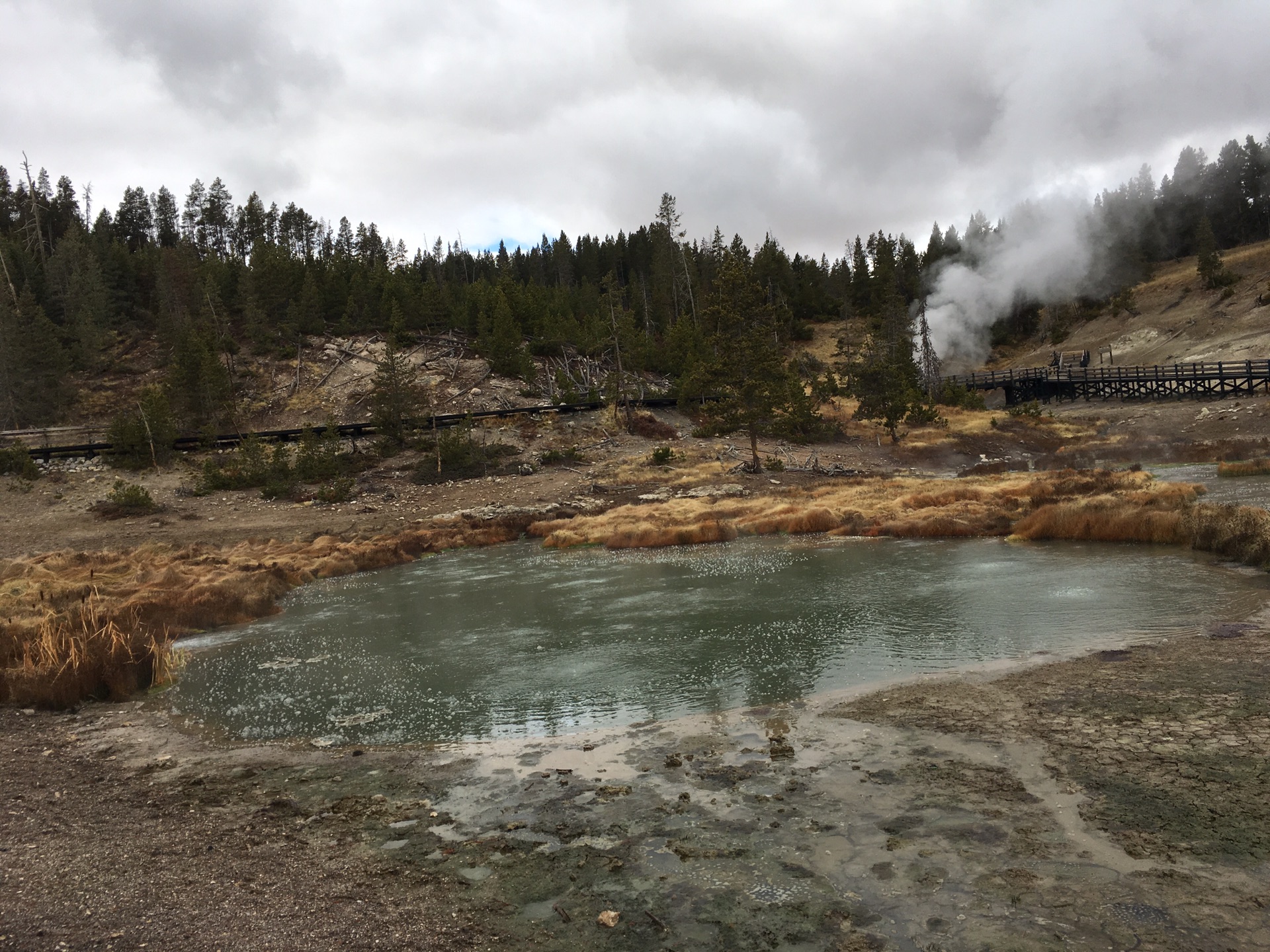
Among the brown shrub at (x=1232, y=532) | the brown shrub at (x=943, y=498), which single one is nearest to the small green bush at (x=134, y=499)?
the brown shrub at (x=943, y=498)

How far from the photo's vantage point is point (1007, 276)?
114500mm

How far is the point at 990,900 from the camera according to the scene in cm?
689

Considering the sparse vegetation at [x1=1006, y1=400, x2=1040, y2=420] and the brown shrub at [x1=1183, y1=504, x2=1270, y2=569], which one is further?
the sparse vegetation at [x1=1006, y1=400, x2=1040, y2=420]

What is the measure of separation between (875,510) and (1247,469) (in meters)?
17.6

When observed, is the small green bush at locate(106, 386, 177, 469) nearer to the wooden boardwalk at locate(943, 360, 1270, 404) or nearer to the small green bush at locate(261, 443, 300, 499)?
the small green bush at locate(261, 443, 300, 499)

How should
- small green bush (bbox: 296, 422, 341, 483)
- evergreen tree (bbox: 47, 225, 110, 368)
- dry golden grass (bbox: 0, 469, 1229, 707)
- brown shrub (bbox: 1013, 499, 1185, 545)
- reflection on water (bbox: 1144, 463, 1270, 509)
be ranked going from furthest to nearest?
evergreen tree (bbox: 47, 225, 110, 368) → small green bush (bbox: 296, 422, 341, 483) → reflection on water (bbox: 1144, 463, 1270, 509) → brown shrub (bbox: 1013, 499, 1185, 545) → dry golden grass (bbox: 0, 469, 1229, 707)

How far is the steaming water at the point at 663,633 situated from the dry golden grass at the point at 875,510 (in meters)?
3.11

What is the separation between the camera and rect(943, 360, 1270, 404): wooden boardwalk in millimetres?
65062

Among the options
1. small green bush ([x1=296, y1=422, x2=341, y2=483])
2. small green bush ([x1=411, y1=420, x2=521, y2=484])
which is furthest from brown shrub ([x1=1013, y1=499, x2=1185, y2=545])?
small green bush ([x1=296, y1=422, x2=341, y2=483])

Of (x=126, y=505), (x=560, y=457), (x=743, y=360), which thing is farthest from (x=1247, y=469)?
(x=126, y=505)

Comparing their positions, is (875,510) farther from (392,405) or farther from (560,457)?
(392,405)

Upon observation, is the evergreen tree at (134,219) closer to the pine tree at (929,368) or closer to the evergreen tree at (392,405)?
the evergreen tree at (392,405)

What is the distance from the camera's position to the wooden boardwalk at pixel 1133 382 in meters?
65.1

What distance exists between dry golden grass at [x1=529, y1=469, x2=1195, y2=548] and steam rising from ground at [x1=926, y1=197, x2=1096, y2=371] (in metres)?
77.1
